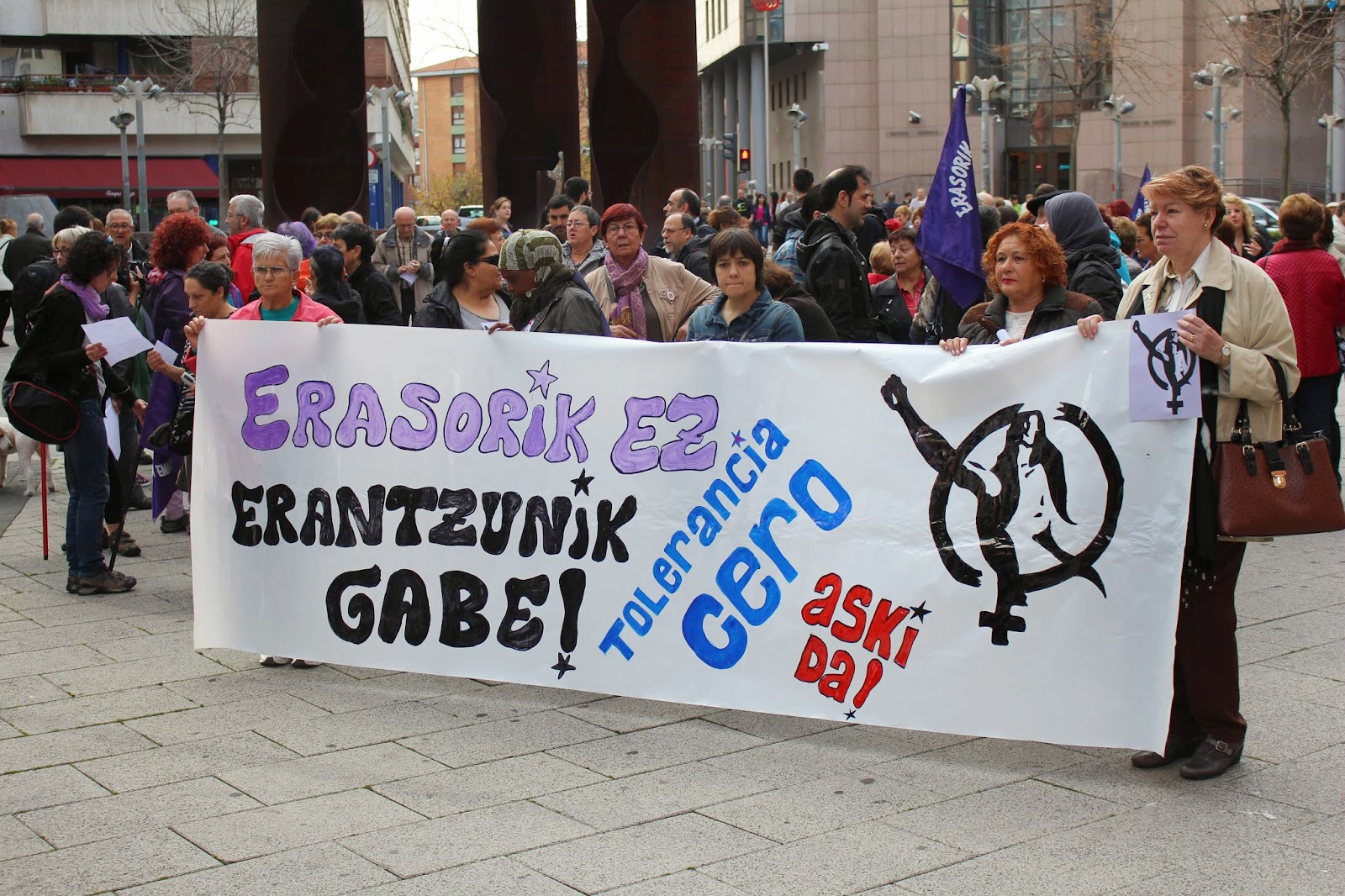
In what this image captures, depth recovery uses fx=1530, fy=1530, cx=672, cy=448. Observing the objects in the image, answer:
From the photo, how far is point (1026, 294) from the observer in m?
5.46

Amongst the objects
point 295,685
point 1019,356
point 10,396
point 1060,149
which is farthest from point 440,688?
point 1060,149

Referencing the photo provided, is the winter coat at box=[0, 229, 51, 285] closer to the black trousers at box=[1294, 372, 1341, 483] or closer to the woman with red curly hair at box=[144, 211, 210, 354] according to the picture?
the woman with red curly hair at box=[144, 211, 210, 354]

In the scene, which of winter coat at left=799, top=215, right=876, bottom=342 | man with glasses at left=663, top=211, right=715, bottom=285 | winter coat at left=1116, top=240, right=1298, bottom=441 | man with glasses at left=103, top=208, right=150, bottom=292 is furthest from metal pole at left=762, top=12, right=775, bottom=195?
winter coat at left=1116, top=240, right=1298, bottom=441

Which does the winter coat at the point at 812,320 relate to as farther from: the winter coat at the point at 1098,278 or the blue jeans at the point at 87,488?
the blue jeans at the point at 87,488

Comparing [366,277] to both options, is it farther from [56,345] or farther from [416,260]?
[416,260]

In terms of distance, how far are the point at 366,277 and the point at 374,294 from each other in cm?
14

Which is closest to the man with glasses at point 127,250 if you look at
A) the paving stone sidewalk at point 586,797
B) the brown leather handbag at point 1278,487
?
the paving stone sidewalk at point 586,797

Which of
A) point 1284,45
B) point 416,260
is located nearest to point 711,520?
point 416,260

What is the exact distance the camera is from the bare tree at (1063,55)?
5734 centimetres

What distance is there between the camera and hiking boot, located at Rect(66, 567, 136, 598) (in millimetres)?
8023

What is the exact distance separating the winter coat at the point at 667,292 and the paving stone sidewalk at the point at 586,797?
86.7 inches

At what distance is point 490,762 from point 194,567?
192 cm

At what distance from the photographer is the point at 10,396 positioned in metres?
7.75

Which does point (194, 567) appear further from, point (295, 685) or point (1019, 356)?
point (1019, 356)
